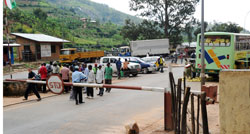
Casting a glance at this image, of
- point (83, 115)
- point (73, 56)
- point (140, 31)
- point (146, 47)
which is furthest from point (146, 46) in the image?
point (83, 115)

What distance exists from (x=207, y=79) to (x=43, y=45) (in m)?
25.5

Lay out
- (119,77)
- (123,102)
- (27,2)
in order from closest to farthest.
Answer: (123,102)
(119,77)
(27,2)

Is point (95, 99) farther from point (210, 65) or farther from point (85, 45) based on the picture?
point (85, 45)

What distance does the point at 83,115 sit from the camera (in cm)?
976

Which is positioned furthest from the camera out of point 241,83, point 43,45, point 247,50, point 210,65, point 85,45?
point 85,45

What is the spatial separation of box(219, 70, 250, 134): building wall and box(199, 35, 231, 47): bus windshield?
43.4 ft

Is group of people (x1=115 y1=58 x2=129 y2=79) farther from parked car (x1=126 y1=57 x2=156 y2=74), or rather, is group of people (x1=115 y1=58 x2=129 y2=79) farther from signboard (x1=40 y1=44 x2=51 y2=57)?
signboard (x1=40 y1=44 x2=51 y2=57)

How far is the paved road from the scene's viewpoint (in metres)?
8.17

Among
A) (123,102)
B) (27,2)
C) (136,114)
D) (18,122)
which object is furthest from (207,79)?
(27,2)

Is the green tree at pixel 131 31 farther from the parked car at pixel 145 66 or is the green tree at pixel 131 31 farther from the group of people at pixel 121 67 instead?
the group of people at pixel 121 67

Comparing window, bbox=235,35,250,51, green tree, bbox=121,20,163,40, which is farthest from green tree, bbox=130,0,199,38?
window, bbox=235,35,250,51

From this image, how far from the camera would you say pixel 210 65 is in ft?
59.6

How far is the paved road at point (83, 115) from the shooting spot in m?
8.17

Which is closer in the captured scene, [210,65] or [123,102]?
[123,102]
